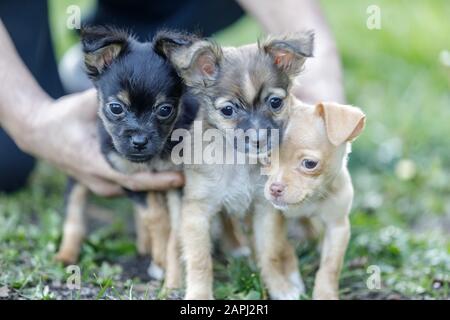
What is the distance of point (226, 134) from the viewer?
11.5ft

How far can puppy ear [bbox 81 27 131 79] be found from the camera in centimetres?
349

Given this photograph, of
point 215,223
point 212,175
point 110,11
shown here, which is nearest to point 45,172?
point 110,11

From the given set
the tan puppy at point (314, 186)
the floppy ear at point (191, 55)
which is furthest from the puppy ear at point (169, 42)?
the tan puppy at point (314, 186)

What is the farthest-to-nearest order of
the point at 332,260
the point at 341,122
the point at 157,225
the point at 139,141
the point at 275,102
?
the point at 157,225
the point at 332,260
the point at 139,141
the point at 275,102
the point at 341,122

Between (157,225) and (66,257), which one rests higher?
(157,225)

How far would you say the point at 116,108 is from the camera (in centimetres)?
363

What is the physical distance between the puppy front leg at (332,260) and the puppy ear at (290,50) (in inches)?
29.5

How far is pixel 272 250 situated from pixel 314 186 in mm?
494

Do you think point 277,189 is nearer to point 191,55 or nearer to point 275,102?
point 275,102

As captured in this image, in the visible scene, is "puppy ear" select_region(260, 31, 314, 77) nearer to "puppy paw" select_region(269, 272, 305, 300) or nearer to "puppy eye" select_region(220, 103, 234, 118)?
"puppy eye" select_region(220, 103, 234, 118)

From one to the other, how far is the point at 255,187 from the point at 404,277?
3.48ft

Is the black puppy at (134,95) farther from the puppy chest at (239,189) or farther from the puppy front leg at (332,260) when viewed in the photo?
the puppy front leg at (332,260)

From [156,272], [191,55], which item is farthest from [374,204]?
[191,55]
